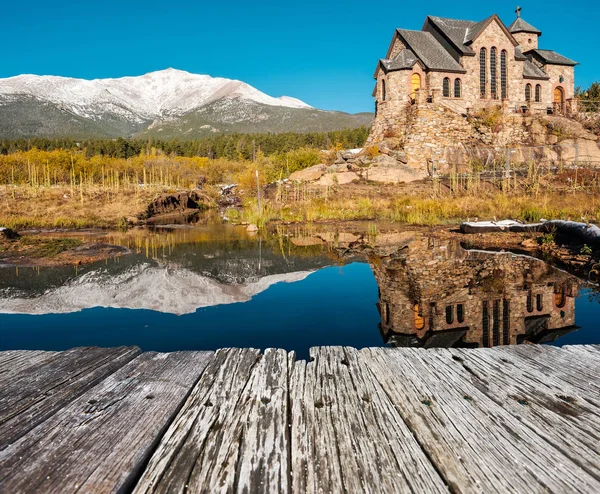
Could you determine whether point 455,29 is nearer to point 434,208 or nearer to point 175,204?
point 434,208

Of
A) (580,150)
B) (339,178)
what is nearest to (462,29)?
(580,150)

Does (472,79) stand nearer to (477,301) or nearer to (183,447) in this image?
(477,301)

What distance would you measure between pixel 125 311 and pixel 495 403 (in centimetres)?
522

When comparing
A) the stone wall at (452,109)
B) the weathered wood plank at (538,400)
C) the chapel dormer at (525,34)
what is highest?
the chapel dormer at (525,34)

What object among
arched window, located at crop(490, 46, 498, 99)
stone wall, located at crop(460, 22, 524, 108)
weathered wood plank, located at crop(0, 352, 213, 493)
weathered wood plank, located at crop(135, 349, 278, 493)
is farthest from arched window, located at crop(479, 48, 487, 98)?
weathered wood plank, located at crop(0, 352, 213, 493)

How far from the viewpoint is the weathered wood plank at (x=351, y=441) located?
1.47m

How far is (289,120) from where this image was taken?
180 m

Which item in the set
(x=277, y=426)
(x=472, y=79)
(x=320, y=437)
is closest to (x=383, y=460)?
(x=320, y=437)

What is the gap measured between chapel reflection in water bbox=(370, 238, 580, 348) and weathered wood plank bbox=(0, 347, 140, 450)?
9.46 feet

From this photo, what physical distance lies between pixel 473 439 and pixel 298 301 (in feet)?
16.1

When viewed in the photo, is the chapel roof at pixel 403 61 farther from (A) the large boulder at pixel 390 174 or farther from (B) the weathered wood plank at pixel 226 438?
(B) the weathered wood plank at pixel 226 438

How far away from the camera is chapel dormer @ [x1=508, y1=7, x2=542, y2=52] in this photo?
115 ft

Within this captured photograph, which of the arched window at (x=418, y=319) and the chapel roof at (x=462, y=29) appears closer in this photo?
the arched window at (x=418, y=319)

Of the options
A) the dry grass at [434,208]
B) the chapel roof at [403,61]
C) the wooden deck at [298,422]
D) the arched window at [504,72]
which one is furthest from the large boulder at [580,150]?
the wooden deck at [298,422]
